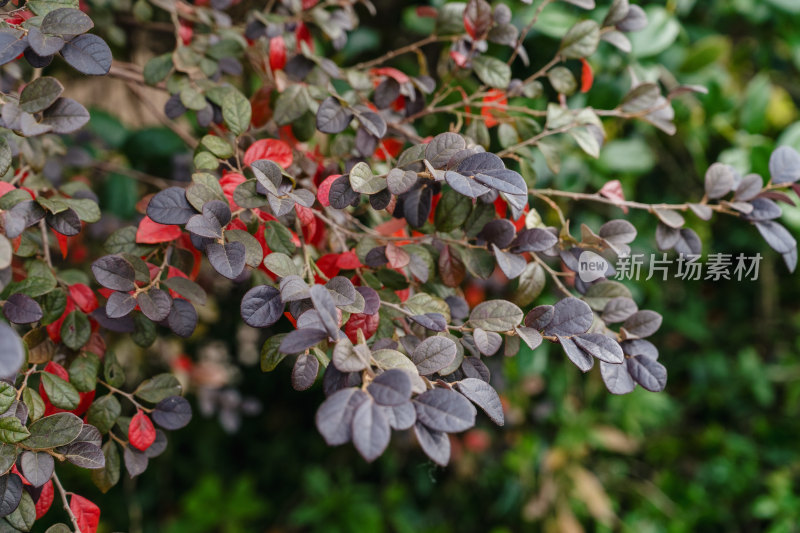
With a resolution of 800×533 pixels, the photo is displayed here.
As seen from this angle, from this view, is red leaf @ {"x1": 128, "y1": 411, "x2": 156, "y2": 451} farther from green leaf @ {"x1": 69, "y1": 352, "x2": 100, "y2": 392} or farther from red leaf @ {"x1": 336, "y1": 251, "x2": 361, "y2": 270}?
red leaf @ {"x1": 336, "y1": 251, "x2": 361, "y2": 270}

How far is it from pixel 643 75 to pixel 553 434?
3.36 feet

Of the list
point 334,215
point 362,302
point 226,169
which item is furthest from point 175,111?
point 362,302

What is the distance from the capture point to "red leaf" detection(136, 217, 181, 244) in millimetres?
593

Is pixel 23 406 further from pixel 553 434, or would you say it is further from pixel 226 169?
pixel 553 434

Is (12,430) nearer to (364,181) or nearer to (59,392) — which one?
(59,392)

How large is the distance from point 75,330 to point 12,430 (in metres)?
0.13

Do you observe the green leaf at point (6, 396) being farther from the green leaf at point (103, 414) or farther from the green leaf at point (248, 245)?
the green leaf at point (248, 245)

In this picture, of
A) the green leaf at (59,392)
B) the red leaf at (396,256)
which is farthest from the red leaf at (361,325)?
the green leaf at (59,392)

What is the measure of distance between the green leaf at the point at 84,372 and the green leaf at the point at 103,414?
2 cm

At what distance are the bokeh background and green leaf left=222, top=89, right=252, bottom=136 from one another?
0.55 meters

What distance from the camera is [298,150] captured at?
73 centimetres

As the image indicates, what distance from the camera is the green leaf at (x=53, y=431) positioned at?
0.50 metres

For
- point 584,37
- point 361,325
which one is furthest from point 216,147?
point 584,37

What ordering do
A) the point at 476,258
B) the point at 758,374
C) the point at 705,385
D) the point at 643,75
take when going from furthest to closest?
the point at 705,385 < the point at 758,374 < the point at 643,75 < the point at 476,258
